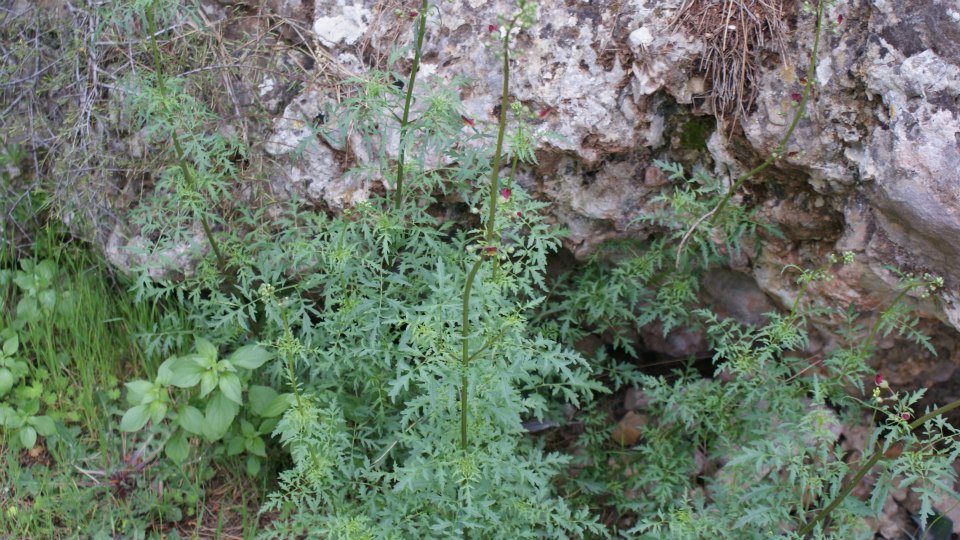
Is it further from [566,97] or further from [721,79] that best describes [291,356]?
[721,79]

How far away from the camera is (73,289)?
174 inches

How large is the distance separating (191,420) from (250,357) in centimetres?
43

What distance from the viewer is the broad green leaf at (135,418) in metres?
3.75

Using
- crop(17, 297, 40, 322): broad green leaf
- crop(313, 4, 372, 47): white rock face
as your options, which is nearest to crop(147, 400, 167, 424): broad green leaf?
crop(17, 297, 40, 322): broad green leaf

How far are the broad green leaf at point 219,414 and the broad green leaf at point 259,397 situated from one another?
0.10 metres

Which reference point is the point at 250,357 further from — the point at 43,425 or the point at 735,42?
the point at 735,42

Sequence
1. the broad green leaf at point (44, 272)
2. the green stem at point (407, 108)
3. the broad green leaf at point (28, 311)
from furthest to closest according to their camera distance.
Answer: the broad green leaf at point (44, 272) < the broad green leaf at point (28, 311) < the green stem at point (407, 108)

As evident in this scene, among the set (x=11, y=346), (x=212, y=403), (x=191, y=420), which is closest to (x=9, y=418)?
(x=11, y=346)

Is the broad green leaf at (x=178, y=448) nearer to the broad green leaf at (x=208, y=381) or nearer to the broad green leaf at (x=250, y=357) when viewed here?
the broad green leaf at (x=208, y=381)

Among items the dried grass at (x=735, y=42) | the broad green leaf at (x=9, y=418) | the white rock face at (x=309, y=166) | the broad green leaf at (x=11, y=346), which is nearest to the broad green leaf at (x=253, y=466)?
the broad green leaf at (x=9, y=418)

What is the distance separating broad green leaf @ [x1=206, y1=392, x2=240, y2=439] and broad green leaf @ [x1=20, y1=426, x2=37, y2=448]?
35.6 inches

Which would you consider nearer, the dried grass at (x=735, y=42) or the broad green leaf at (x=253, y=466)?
the dried grass at (x=735, y=42)

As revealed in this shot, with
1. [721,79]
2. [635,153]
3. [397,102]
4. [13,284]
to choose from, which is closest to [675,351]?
[635,153]

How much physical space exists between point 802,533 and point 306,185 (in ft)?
8.74
